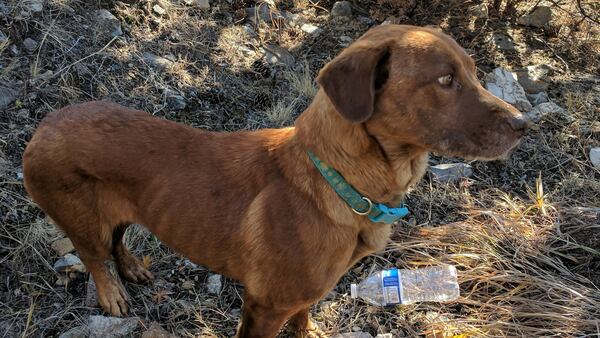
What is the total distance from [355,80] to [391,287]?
5.85 feet

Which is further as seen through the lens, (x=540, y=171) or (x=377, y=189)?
(x=540, y=171)

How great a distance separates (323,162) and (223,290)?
1.58m

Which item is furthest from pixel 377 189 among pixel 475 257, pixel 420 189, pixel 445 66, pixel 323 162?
pixel 420 189

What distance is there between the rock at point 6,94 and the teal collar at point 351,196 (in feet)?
9.50

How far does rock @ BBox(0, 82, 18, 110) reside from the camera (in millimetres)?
4234

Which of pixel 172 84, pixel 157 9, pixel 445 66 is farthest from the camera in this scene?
pixel 157 9

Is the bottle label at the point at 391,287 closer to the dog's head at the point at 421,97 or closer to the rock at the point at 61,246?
the dog's head at the point at 421,97

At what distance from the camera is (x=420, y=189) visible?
14.2 ft

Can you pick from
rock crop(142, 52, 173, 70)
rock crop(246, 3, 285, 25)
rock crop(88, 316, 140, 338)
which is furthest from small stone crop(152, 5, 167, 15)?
rock crop(88, 316, 140, 338)

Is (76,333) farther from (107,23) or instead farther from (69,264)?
(107,23)

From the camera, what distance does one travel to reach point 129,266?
11.9ft

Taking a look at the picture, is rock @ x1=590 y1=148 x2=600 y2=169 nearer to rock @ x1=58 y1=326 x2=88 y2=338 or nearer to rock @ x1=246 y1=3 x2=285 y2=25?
rock @ x1=246 y1=3 x2=285 y2=25

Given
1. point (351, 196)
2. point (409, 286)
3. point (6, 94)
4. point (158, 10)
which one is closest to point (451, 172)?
point (409, 286)

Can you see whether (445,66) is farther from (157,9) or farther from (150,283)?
(157,9)
